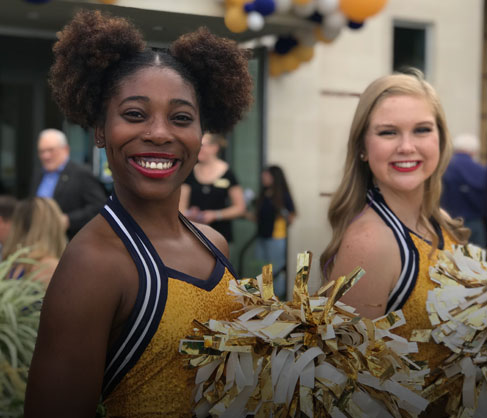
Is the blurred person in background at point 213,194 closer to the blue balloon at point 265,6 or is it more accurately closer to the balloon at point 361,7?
the blue balloon at point 265,6

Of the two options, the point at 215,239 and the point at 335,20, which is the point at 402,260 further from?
the point at 335,20

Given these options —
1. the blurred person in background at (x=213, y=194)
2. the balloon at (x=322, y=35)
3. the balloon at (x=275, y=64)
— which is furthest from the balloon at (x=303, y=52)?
the blurred person in background at (x=213, y=194)

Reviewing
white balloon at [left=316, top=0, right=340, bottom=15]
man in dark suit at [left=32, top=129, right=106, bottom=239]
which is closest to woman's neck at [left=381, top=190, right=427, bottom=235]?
man in dark suit at [left=32, top=129, right=106, bottom=239]

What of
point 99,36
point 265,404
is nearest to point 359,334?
point 265,404

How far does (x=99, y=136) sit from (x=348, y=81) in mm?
6692

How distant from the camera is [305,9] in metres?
6.11

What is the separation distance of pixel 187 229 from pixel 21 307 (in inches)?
24.1

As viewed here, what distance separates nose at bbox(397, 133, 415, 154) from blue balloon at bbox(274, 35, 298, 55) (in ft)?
15.2

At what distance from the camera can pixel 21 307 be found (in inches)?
81.4

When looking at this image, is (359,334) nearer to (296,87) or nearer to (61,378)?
(61,378)

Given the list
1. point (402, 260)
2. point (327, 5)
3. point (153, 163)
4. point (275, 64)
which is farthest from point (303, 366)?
point (275, 64)

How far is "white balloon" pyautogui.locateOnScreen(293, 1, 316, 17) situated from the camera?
19.7ft

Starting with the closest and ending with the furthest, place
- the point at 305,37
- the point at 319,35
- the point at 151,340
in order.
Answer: the point at 151,340 → the point at 319,35 → the point at 305,37

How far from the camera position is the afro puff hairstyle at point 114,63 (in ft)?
A: 5.32
